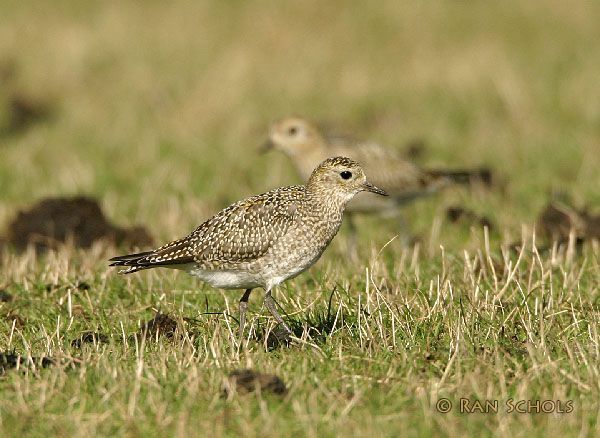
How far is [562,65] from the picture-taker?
59.7ft

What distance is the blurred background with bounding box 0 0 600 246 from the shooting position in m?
12.9

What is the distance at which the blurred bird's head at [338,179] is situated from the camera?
7246 mm

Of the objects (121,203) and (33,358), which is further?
(121,203)

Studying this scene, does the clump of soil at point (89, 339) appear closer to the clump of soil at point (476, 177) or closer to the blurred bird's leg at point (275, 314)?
the blurred bird's leg at point (275, 314)

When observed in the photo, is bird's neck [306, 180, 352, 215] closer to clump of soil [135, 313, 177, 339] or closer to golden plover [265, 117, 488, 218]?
clump of soil [135, 313, 177, 339]

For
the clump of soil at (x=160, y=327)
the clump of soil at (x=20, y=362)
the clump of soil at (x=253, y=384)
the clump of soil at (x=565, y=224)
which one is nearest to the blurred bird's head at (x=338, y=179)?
the clump of soil at (x=160, y=327)

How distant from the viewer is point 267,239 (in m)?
6.92

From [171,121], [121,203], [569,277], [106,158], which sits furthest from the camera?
[171,121]

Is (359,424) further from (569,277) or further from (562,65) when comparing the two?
(562,65)

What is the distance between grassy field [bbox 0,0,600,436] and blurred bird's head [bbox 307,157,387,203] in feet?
2.24

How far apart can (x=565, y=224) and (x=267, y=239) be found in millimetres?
3787

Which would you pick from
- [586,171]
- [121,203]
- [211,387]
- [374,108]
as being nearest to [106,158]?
[121,203]

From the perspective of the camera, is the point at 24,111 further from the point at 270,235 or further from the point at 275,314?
the point at 275,314

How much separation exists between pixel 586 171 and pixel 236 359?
770 cm
